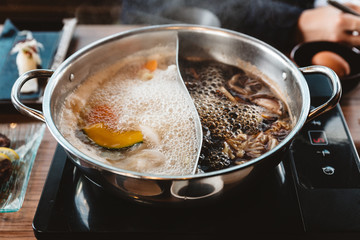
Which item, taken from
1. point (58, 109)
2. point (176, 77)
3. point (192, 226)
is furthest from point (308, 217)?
point (58, 109)

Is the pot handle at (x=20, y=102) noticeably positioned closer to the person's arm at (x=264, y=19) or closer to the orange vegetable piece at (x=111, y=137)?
the orange vegetable piece at (x=111, y=137)

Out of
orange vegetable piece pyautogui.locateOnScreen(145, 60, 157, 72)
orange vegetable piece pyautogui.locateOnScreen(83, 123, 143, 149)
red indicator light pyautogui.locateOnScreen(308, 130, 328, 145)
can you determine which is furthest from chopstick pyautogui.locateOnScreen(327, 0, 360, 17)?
orange vegetable piece pyautogui.locateOnScreen(83, 123, 143, 149)

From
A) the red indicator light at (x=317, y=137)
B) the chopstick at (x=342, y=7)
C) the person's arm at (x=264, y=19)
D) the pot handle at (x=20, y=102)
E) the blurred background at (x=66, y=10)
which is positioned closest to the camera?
the pot handle at (x=20, y=102)

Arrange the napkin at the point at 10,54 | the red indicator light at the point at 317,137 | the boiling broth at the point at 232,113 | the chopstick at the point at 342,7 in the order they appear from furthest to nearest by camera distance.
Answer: the chopstick at the point at 342,7 → the napkin at the point at 10,54 → the red indicator light at the point at 317,137 → the boiling broth at the point at 232,113

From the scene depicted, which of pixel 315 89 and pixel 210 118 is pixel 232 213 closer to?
pixel 210 118

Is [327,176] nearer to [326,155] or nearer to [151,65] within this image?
[326,155]

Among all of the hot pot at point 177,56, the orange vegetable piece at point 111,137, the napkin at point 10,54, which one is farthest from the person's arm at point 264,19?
the orange vegetable piece at point 111,137
